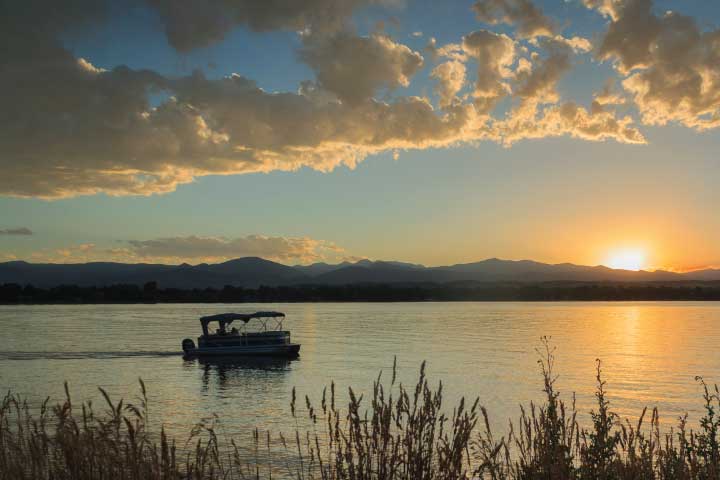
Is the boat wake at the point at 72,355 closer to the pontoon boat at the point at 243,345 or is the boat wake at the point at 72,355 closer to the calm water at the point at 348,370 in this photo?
the calm water at the point at 348,370

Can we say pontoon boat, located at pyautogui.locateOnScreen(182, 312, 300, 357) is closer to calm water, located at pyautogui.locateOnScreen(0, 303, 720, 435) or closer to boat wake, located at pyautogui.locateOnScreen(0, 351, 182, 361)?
calm water, located at pyautogui.locateOnScreen(0, 303, 720, 435)

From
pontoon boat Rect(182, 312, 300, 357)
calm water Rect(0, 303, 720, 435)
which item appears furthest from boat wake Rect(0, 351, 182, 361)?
pontoon boat Rect(182, 312, 300, 357)

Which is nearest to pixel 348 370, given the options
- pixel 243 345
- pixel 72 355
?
pixel 243 345

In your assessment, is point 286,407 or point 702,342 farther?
point 702,342

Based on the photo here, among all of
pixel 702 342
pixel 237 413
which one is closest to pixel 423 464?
pixel 237 413

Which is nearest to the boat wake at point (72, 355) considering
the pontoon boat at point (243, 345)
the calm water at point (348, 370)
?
the calm water at point (348, 370)

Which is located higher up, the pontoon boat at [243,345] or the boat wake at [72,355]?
the pontoon boat at [243,345]

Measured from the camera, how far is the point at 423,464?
8.12 metres

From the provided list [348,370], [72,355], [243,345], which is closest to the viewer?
[348,370]

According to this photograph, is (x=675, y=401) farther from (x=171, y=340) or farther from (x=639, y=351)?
(x=171, y=340)

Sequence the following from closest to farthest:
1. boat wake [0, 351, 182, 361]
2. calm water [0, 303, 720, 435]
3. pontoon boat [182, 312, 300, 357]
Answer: calm water [0, 303, 720, 435], boat wake [0, 351, 182, 361], pontoon boat [182, 312, 300, 357]

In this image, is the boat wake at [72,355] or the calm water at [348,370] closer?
the calm water at [348,370]

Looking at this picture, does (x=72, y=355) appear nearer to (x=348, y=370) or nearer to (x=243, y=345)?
(x=243, y=345)

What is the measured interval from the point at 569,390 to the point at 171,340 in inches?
2752
